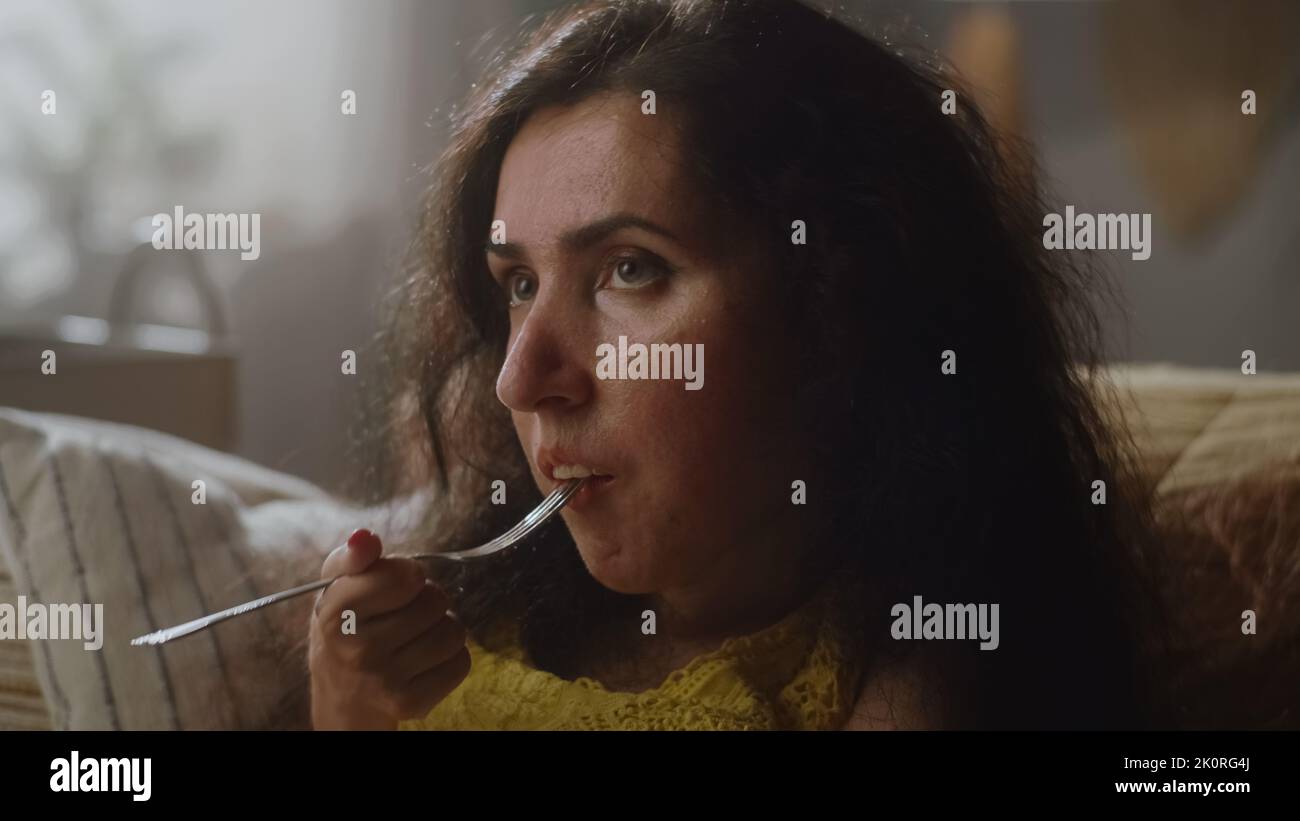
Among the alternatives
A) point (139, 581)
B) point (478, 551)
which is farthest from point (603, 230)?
point (139, 581)

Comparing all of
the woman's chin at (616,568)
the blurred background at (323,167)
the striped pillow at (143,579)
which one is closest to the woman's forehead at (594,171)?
the blurred background at (323,167)

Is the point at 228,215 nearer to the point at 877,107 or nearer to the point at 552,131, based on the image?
the point at 552,131

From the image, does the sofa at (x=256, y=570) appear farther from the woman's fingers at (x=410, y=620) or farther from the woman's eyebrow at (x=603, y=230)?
the woman's eyebrow at (x=603, y=230)

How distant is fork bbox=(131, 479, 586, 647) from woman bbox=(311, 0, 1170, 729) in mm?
15

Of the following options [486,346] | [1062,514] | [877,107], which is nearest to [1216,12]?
[877,107]

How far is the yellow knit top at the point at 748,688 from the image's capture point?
1.00 m

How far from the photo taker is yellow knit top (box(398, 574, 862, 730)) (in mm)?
999

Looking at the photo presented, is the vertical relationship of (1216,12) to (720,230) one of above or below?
above

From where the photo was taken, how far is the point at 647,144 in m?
0.98

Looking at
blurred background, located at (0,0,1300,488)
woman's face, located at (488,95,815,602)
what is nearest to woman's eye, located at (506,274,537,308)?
woman's face, located at (488,95,815,602)

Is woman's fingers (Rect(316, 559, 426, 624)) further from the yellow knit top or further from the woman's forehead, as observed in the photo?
the woman's forehead

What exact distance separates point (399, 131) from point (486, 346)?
0.22 metres

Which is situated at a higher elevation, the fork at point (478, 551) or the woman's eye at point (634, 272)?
the woman's eye at point (634, 272)
